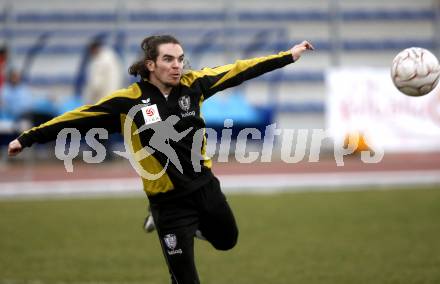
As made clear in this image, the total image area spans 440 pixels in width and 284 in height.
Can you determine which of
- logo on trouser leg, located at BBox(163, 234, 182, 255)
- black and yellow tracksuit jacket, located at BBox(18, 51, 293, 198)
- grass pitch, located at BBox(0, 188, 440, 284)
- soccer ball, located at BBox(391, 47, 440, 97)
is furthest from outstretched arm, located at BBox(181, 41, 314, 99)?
grass pitch, located at BBox(0, 188, 440, 284)

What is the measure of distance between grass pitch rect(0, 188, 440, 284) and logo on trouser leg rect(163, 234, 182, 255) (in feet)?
5.70

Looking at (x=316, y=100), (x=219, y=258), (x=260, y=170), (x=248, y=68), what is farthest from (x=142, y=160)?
(x=316, y=100)

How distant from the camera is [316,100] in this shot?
20.6m

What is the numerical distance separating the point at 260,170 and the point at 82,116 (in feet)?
36.6

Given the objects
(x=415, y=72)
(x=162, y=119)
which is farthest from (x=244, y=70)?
(x=415, y=72)

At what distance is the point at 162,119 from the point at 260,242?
3.83 m

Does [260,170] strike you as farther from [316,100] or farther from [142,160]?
[142,160]

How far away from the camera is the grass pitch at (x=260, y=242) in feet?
23.4

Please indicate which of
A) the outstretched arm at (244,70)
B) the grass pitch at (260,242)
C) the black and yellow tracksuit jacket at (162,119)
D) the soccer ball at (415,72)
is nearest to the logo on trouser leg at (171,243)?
the black and yellow tracksuit jacket at (162,119)

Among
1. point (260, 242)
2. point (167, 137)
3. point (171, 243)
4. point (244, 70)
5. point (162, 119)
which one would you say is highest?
point (244, 70)

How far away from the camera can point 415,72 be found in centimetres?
573

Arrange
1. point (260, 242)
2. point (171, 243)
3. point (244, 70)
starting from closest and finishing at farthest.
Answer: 1. point (171, 243)
2. point (244, 70)
3. point (260, 242)

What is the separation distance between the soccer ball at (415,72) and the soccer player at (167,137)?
1.39 metres

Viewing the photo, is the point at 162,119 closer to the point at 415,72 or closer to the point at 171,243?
Result: the point at 171,243
